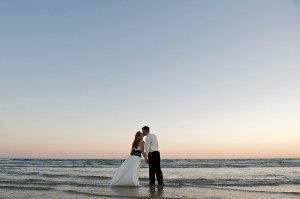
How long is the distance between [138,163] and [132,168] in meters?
0.30

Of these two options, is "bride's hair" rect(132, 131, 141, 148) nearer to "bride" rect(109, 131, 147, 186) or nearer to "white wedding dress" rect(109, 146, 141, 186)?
"bride" rect(109, 131, 147, 186)

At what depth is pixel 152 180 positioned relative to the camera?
11352 millimetres

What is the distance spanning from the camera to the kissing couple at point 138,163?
11078 millimetres

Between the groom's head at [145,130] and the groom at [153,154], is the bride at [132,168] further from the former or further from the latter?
the groom at [153,154]

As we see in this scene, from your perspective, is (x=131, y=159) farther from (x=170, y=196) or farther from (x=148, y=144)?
(x=170, y=196)

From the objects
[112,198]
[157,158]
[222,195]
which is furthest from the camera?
[157,158]

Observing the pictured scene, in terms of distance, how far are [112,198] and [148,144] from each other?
3200 mm

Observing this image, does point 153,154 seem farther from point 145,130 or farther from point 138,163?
point 145,130

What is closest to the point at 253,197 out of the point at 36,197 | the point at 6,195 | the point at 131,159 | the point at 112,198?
the point at 112,198

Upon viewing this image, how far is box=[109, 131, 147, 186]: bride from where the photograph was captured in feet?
36.5

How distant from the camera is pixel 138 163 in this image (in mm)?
11414

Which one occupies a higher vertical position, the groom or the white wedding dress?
the groom

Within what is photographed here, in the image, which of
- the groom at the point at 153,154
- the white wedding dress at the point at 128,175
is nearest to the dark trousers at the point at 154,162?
the groom at the point at 153,154

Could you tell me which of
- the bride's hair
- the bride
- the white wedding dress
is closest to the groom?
the bride
